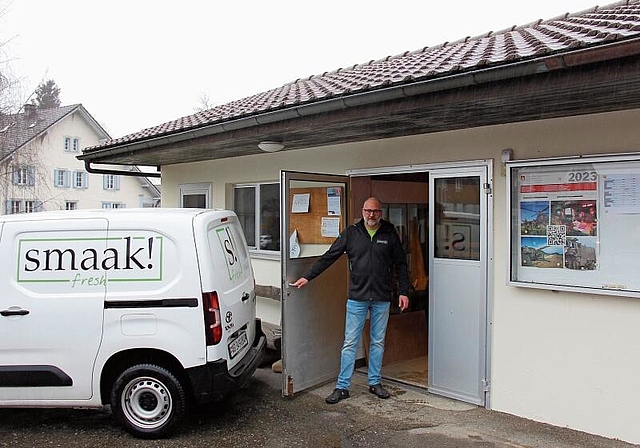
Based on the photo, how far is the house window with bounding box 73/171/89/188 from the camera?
34.9 metres

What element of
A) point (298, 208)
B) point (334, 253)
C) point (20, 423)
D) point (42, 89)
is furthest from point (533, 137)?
point (42, 89)

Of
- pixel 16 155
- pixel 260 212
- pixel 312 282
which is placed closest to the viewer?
pixel 312 282

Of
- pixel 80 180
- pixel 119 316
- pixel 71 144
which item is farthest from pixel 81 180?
pixel 119 316

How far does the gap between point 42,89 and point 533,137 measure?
50596mm

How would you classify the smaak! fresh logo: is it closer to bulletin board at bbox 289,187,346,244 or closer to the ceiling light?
bulletin board at bbox 289,187,346,244

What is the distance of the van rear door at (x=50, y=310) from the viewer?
434 cm

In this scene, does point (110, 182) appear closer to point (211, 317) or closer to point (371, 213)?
point (371, 213)

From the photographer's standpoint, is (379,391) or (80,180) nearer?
(379,391)

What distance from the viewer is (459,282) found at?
516cm

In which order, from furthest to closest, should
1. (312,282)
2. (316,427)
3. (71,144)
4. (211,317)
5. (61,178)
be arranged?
(71,144), (61,178), (312,282), (316,427), (211,317)

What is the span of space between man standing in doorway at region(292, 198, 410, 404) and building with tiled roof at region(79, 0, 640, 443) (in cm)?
32

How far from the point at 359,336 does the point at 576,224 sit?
219 cm

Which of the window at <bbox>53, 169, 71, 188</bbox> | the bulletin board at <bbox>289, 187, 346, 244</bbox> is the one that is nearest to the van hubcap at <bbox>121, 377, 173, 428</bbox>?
the bulletin board at <bbox>289, 187, 346, 244</bbox>

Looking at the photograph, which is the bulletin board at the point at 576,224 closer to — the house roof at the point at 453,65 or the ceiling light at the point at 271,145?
the house roof at the point at 453,65
